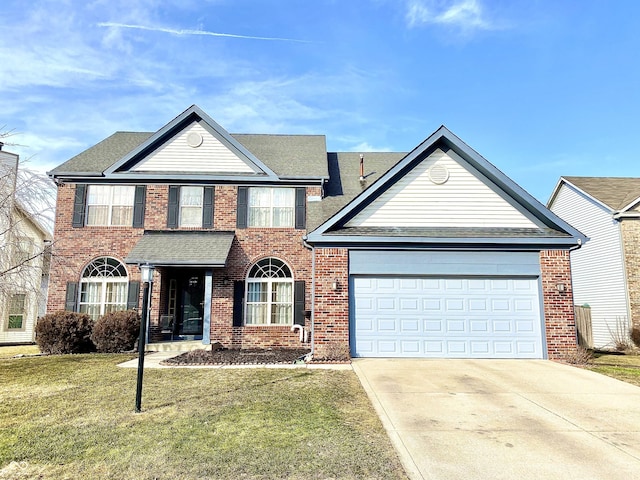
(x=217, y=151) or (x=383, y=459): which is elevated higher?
(x=217, y=151)

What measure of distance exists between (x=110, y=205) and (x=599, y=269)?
67.3ft

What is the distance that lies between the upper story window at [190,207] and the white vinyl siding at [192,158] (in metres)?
0.74

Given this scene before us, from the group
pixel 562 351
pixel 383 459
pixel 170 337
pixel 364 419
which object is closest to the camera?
pixel 383 459

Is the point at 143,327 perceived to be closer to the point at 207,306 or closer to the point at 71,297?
the point at 207,306

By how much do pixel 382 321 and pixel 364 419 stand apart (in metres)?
5.31

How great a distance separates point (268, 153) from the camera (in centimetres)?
1708

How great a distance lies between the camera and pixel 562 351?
1080 cm

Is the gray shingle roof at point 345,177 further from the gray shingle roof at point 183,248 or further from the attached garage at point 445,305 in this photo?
the gray shingle roof at point 183,248

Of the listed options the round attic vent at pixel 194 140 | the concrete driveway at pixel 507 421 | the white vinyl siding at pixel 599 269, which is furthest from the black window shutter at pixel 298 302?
the white vinyl siding at pixel 599 269

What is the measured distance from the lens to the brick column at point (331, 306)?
10.7 metres

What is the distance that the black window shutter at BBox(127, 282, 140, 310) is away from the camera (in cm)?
1420

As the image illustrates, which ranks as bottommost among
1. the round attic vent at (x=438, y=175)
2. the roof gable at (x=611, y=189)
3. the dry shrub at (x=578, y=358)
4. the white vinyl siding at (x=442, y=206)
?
the dry shrub at (x=578, y=358)

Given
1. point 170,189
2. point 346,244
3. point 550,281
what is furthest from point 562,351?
point 170,189

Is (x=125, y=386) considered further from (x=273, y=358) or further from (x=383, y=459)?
(x=383, y=459)
